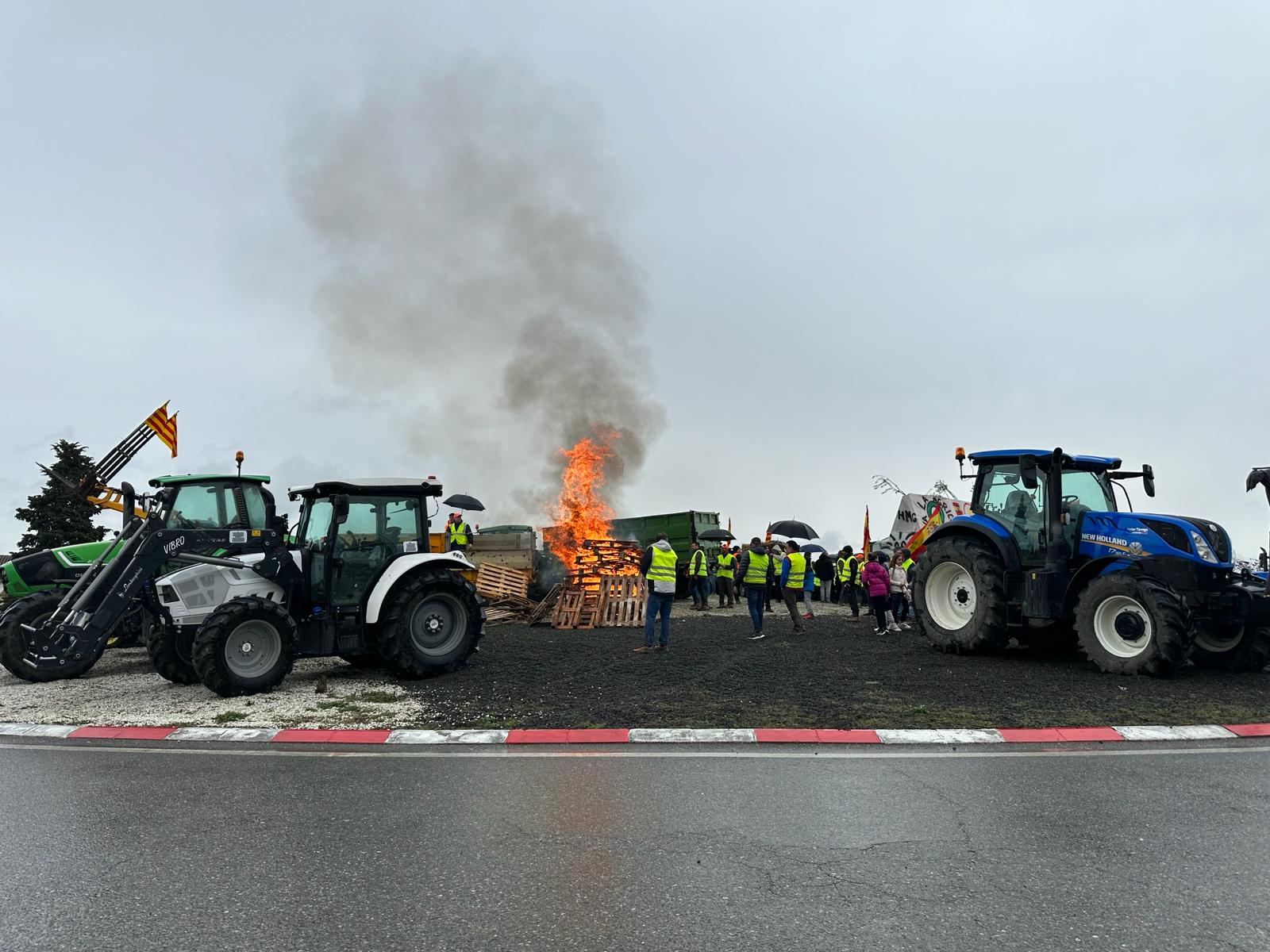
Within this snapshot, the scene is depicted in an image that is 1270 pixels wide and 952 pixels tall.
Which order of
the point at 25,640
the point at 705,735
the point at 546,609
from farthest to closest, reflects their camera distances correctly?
the point at 546,609, the point at 25,640, the point at 705,735

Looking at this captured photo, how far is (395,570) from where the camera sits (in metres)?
10.8

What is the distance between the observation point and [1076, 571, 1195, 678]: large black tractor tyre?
32.1ft

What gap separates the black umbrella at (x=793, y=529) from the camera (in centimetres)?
1908

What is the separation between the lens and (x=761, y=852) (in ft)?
15.4

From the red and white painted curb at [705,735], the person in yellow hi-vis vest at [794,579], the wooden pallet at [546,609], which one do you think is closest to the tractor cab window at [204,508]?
the red and white painted curb at [705,735]

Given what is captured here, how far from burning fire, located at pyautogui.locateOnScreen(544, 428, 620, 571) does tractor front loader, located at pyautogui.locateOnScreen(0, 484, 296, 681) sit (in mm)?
13631

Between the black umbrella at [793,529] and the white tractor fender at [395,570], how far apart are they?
8.80 metres

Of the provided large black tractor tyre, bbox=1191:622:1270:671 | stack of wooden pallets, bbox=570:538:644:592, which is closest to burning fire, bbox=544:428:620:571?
stack of wooden pallets, bbox=570:538:644:592

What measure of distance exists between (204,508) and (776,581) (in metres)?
11.3

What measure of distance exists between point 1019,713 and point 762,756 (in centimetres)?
292

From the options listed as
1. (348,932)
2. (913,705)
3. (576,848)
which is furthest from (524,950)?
(913,705)

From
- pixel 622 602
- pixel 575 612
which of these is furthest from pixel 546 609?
pixel 622 602

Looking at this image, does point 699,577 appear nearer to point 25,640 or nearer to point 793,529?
point 793,529

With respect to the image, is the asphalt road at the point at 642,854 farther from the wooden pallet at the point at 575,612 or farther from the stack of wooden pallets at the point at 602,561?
the stack of wooden pallets at the point at 602,561
